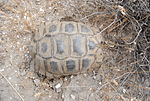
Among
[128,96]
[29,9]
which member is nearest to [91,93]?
[128,96]

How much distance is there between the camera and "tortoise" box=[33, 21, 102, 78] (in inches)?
96.7

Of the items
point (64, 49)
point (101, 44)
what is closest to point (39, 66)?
point (64, 49)

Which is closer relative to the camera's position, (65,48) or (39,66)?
(65,48)

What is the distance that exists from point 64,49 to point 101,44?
0.53 m

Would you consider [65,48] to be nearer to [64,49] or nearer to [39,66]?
[64,49]

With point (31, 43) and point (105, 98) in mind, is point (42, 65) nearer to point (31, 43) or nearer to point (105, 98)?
point (31, 43)

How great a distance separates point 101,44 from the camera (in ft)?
8.97

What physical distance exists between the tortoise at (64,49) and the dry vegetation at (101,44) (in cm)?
A: 20

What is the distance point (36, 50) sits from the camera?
261 cm

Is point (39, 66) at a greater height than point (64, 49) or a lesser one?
lesser

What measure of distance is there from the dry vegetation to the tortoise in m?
0.20

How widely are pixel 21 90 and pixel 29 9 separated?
1027 mm

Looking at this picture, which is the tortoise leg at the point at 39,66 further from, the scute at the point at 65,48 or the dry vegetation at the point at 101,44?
the dry vegetation at the point at 101,44

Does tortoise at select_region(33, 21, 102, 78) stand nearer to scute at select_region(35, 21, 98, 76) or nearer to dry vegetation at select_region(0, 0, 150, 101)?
scute at select_region(35, 21, 98, 76)
